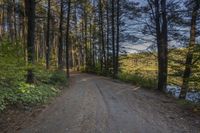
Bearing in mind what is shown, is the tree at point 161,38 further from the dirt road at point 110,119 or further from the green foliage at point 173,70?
the dirt road at point 110,119

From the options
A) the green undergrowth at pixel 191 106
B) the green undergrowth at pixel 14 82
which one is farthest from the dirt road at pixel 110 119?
the green undergrowth at pixel 14 82

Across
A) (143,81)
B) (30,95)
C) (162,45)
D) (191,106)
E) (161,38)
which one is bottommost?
(191,106)

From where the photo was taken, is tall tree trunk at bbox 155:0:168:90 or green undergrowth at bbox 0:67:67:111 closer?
green undergrowth at bbox 0:67:67:111

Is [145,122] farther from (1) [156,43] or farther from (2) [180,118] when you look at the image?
(1) [156,43]

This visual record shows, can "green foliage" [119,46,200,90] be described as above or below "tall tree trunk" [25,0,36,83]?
below

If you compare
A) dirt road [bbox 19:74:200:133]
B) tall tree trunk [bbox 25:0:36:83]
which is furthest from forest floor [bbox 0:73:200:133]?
tall tree trunk [bbox 25:0:36:83]

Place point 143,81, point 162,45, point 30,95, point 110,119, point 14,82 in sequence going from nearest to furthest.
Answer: point 110,119, point 14,82, point 30,95, point 162,45, point 143,81

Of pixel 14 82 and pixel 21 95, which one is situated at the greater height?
pixel 14 82

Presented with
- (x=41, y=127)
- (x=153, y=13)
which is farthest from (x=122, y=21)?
(x=41, y=127)

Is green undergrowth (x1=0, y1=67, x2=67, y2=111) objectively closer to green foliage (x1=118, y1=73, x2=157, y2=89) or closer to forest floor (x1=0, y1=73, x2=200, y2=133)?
forest floor (x1=0, y1=73, x2=200, y2=133)

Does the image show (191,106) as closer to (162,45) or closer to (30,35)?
(162,45)

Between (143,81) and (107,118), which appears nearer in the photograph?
(107,118)

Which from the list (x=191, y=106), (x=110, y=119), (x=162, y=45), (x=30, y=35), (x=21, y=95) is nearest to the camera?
(x=110, y=119)

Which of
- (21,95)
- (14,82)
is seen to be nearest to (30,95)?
(21,95)
